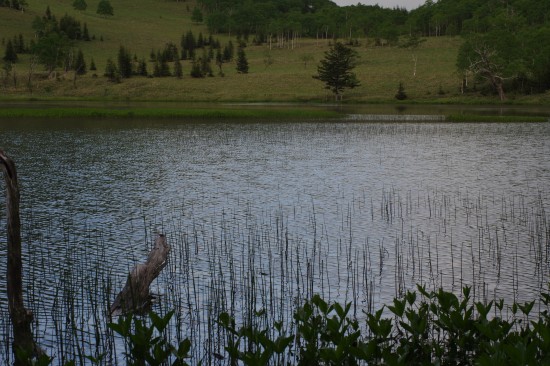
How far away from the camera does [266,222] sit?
777 inches

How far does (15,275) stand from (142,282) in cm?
285

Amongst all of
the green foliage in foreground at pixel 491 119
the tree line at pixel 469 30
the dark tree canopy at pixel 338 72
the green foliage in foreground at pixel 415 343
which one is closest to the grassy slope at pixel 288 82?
the dark tree canopy at pixel 338 72

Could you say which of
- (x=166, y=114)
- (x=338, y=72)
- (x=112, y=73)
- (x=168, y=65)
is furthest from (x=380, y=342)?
(x=168, y=65)

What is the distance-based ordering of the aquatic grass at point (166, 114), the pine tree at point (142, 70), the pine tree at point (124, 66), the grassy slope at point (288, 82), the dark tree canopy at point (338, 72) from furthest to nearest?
the pine tree at point (142, 70) → the pine tree at point (124, 66) → the grassy slope at point (288, 82) → the dark tree canopy at point (338, 72) → the aquatic grass at point (166, 114)

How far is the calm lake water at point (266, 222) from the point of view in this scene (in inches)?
491

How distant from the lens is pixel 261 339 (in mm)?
7090

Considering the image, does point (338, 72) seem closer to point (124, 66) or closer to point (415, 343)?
point (124, 66)

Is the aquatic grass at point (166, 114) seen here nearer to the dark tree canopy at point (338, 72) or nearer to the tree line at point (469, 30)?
the dark tree canopy at point (338, 72)

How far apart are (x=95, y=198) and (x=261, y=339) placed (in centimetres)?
1731

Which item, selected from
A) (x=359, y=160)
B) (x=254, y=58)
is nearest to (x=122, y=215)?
(x=359, y=160)

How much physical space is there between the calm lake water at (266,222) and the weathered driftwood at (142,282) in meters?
0.39

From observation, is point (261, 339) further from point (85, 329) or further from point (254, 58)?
point (254, 58)

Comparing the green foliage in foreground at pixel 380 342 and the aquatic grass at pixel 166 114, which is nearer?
the green foliage in foreground at pixel 380 342

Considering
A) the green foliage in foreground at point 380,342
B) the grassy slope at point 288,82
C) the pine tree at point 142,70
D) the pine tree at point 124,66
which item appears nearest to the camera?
the green foliage in foreground at point 380,342
